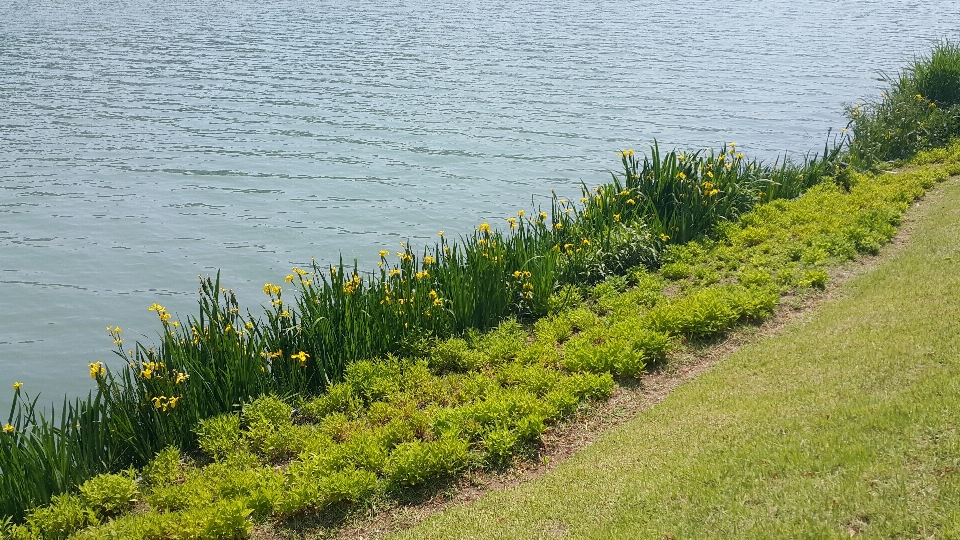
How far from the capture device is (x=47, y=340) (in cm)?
1064

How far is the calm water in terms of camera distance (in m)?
A: 12.7

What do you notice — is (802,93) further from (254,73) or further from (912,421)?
(912,421)

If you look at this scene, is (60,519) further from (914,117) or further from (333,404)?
(914,117)

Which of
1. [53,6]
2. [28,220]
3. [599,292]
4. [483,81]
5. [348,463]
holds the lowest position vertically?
[348,463]

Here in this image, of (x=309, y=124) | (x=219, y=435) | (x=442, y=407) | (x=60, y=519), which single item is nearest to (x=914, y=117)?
(x=442, y=407)

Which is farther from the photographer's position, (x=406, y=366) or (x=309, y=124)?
Result: (x=309, y=124)

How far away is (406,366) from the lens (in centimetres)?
855

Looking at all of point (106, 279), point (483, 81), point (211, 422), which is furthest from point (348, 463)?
point (483, 81)

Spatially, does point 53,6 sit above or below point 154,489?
above

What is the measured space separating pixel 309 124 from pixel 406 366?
12.8 metres

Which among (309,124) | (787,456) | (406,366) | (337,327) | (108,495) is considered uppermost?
(309,124)

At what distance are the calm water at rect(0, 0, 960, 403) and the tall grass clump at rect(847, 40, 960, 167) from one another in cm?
209

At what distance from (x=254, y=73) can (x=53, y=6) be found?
17.9 meters

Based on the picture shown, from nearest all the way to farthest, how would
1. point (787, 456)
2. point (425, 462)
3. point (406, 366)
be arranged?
1. point (787, 456)
2. point (425, 462)
3. point (406, 366)
